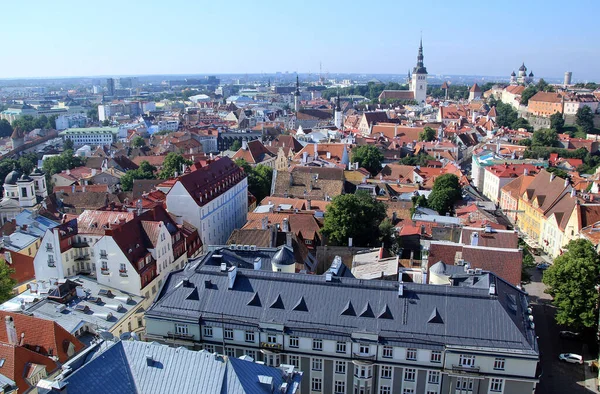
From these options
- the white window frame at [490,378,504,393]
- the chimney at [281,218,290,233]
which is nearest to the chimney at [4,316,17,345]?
the chimney at [281,218,290,233]

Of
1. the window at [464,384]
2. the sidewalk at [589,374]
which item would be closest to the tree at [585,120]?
the sidewalk at [589,374]

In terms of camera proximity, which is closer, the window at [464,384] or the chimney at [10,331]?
the window at [464,384]

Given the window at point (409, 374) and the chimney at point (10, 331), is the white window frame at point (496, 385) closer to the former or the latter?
the window at point (409, 374)

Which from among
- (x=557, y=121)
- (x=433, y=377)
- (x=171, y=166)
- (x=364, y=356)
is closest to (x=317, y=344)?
(x=364, y=356)

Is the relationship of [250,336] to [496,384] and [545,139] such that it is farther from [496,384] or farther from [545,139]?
[545,139]

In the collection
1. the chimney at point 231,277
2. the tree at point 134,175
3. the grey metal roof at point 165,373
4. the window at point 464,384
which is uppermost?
the chimney at point 231,277

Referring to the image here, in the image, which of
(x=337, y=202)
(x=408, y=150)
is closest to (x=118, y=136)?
(x=408, y=150)

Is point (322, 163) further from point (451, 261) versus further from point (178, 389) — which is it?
point (178, 389)
